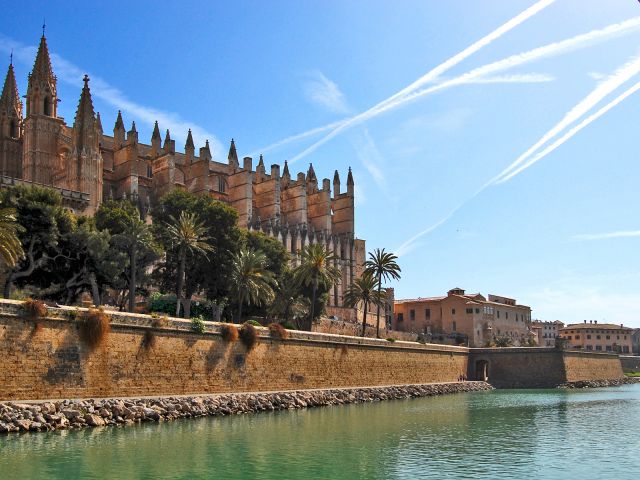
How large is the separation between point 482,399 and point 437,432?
20.8m

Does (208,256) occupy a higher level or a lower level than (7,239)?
higher

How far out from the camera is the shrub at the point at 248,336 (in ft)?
115

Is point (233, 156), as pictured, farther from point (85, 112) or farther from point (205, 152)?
point (85, 112)

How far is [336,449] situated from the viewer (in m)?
22.9

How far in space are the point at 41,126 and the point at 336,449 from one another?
47.0m

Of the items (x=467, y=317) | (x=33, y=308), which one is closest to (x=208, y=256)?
(x=33, y=308)

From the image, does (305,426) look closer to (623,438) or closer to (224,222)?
(623,438)

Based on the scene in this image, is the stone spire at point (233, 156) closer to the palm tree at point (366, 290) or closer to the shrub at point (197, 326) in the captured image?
the palm tree at point (366, 290)

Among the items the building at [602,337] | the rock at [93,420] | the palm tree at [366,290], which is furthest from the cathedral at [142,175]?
the building at [602,337]

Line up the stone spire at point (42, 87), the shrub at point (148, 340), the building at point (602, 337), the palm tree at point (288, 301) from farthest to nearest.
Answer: the building at point (602, 337) → the stone spire at point (42, 87) → the palm tree at point (288, 301) → the shrub at point (148, 340)

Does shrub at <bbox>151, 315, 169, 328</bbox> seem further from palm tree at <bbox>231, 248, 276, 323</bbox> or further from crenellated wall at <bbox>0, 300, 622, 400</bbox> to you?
palm tree at <bbox>231, 248, 276, 323</bbox>

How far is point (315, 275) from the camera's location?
4991 cm

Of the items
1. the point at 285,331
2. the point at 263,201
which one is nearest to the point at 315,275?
the point at 285,331

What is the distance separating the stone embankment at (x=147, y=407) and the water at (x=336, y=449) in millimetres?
754
